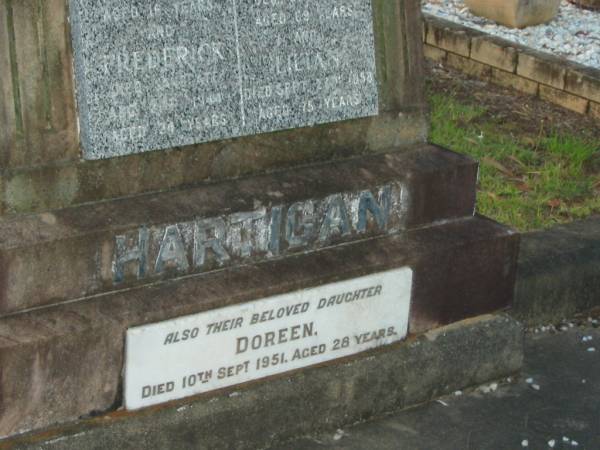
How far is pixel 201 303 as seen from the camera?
11.3 ft

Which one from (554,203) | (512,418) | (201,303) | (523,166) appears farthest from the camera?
(523,166)

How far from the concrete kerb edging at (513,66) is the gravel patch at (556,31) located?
10.8 inches

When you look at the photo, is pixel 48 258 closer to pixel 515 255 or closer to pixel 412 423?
pixel 412 423

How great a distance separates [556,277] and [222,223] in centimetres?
171

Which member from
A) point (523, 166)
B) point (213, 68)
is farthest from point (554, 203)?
point (213, 68)

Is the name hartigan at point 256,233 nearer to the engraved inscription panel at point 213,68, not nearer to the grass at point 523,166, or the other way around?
the engraved inscription panel at point 213,68

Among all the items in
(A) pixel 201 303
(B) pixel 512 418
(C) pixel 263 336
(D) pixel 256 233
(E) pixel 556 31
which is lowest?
(B) pixel 512 418

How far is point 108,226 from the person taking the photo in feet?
10.8

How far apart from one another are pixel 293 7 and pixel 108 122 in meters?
0.70

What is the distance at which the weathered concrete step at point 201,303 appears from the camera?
3186 mm

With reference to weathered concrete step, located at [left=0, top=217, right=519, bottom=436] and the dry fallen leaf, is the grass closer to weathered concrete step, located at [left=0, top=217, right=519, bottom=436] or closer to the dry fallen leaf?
the dry fallen leaf

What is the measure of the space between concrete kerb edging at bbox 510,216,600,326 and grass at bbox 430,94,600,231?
0.37m

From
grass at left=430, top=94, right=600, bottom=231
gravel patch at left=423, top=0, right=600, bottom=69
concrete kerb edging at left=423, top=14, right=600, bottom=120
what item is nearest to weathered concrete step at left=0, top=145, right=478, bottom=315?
grass at left=430, top=94, right=600, bottom=231

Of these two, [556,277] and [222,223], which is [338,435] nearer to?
[222,223]
